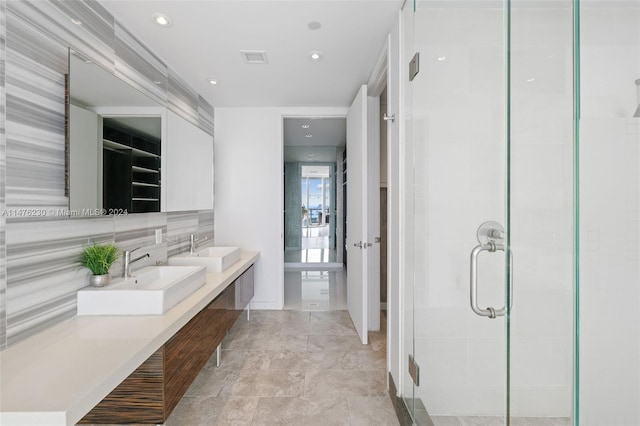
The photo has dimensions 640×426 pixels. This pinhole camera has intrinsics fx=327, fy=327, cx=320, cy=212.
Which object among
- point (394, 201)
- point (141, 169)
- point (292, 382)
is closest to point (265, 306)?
point (292, 382)

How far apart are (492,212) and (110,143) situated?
2.01 m

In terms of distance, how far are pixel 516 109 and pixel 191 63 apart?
2547mm

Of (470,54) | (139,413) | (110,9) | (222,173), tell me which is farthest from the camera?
(222,173)

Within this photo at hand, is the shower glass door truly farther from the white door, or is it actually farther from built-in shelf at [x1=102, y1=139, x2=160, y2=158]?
built-in shelf at [x1=102, y1=139, x2=160, y2=158]

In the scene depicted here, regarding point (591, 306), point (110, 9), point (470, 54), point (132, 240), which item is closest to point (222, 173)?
point (132, 240)

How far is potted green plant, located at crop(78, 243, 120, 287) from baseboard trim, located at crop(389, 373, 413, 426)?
178 centimetres

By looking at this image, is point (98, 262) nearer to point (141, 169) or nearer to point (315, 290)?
point (141, 169)

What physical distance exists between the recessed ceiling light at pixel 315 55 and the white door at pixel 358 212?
47 cm

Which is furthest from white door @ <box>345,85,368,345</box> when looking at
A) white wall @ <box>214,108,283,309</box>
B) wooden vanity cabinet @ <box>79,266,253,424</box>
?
wooden vanity cabinet @ <box>79,266,253,424</box>

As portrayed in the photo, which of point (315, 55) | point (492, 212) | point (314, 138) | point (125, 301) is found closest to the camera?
point (492, 212)

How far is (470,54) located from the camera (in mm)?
1216

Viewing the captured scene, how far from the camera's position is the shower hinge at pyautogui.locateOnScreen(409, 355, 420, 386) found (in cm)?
170

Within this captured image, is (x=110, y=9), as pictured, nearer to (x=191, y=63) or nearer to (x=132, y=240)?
(x=191, y=63)

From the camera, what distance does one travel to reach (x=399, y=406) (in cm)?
191
